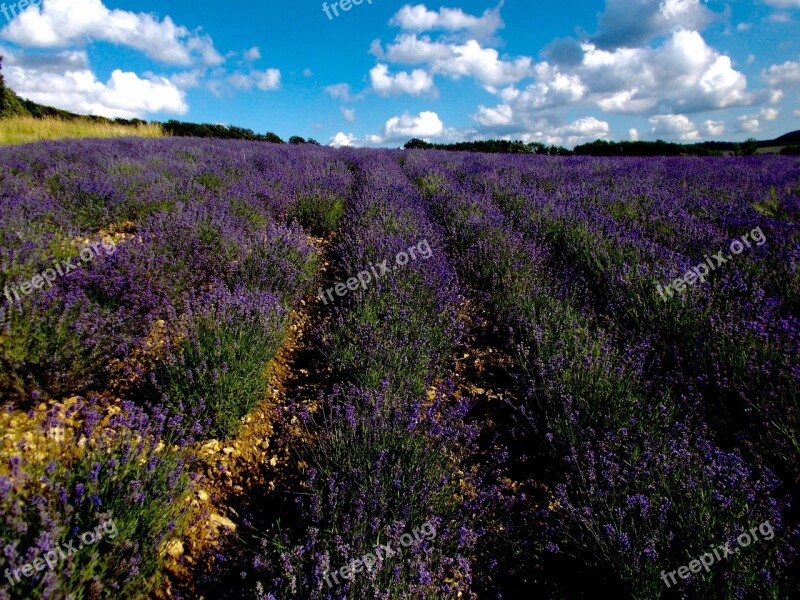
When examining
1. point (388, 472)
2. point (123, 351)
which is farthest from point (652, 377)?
point (123, 351)

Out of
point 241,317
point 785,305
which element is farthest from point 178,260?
point 785,305

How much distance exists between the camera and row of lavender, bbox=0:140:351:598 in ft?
4.63

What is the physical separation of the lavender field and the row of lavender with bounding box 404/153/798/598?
0.06 feet

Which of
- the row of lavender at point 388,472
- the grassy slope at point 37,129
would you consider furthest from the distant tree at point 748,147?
the grassy slope at point 37,129

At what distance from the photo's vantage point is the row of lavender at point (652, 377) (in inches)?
61.2

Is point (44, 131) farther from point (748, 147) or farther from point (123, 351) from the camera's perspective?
point (748, 147)

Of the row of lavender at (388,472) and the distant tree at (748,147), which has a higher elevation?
the distant tree at (748,147)

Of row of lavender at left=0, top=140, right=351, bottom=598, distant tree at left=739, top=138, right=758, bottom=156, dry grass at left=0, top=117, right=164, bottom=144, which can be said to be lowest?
row of lavender at left=0, top=140, right=351, bottom=598

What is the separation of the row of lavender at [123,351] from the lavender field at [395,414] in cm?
2

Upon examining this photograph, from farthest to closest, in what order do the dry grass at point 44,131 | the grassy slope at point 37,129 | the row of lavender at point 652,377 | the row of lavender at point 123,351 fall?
the grassy slope at point 37,129 < the dry grass at point 44,131 < the row of lavender at point 652,377 < the row of lavender at point 123,351

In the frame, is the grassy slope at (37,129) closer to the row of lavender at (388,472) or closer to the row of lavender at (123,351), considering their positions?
the row of lavender at (123,351)

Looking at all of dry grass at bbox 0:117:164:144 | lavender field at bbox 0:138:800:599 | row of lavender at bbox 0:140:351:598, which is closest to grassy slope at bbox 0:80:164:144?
dry grass at bbox 0:117:164:144

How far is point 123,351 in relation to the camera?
7.88ft

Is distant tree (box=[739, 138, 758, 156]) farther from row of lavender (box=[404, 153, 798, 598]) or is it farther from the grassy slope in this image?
the grassy slope
